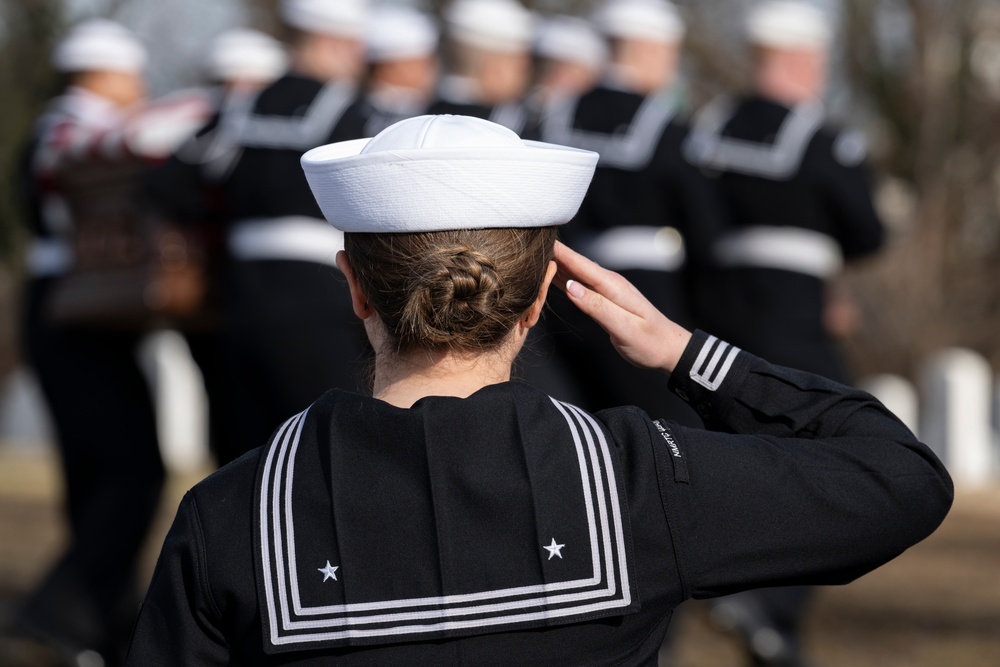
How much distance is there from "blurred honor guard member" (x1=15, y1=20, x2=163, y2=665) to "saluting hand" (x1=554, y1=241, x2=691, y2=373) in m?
3.55

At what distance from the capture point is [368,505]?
1.68 m

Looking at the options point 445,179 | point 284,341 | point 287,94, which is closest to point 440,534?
point 445,179

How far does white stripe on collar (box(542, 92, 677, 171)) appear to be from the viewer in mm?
5039

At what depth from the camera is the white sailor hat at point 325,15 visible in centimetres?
470

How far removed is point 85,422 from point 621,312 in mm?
3727

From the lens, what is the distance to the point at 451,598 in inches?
65.1

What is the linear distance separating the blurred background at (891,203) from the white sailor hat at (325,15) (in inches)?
179

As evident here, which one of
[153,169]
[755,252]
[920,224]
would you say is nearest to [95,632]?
[153,169]

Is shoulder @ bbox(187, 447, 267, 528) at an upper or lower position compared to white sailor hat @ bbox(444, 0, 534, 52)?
upper

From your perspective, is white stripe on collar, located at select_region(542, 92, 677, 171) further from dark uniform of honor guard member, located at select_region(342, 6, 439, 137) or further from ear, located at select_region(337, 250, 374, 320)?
ear, located at select_region(337, 250, 374, 320)

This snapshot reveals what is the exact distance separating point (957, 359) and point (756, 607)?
7.22m

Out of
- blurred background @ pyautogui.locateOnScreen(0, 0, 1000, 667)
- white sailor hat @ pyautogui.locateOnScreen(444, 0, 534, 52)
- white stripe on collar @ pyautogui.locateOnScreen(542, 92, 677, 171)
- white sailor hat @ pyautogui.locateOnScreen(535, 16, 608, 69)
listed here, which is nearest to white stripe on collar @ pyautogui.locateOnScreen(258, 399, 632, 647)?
white stripe on collar @ pyautogui.locateOnScreen(542, 92, 677, 171)

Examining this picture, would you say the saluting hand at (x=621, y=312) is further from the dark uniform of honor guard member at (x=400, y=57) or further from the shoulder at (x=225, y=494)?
the dark uniform of honor guard member at (x=400, y=57)

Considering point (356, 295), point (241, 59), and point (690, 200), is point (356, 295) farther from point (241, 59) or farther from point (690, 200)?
point (241, 59)
